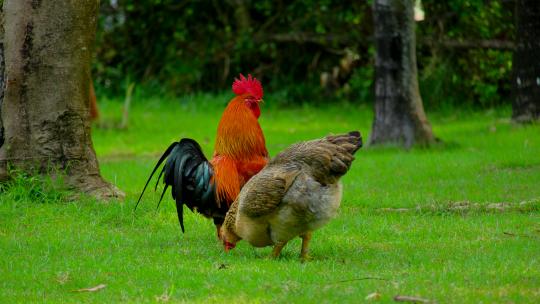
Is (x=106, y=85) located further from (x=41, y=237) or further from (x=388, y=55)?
(x=41, y=237)

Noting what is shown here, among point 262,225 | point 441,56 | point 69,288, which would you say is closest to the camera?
point 69,288

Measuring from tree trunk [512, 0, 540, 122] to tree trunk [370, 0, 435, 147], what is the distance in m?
1.91

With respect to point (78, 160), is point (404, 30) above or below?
above

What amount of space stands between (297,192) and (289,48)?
13.5 meters

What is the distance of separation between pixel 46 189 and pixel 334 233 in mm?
3096

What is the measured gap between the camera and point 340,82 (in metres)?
20.3

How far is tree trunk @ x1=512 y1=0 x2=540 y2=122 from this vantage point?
566 inches

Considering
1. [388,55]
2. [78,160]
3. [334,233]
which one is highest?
[388,55]

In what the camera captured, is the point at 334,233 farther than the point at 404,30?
No

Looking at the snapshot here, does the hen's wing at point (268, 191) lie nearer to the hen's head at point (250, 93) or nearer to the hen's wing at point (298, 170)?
the hen's wing at point (298, 170)

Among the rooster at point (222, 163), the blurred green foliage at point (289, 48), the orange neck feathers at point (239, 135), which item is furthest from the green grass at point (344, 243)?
the blurred green foliage at point (289, 48)

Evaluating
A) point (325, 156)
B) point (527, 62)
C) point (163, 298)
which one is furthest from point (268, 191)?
point (527, 62)

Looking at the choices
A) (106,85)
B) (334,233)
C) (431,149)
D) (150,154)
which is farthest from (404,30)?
(106,85)

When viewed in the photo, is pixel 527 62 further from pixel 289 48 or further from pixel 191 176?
pixel 191 176
